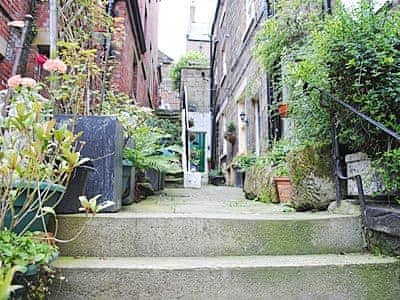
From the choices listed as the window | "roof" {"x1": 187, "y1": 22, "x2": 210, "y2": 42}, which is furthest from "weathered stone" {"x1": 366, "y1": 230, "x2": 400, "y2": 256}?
"roof" {"x1": 187, "y1": 22, "x2": 210, "y2": 42}

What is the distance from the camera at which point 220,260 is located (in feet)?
5.99

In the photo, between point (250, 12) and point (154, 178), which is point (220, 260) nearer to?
point (154, 178)

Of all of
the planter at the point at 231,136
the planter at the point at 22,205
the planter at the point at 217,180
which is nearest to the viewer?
the planter at the point at 22,205

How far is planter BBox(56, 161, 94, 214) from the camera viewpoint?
203cm

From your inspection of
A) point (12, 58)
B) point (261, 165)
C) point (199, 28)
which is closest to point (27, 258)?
point (261, 165)

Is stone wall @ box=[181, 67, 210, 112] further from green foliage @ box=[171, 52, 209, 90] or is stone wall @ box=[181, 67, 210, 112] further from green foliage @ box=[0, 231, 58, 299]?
green foliage @ box=[0, 231, 58, 299]

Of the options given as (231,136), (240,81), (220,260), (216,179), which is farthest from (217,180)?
(220,260)

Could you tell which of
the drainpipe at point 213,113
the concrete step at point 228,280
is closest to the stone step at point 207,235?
the concrete step at point 228,280

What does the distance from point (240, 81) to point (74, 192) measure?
5997 millimetres

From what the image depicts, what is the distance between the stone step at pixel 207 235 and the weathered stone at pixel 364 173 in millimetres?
211

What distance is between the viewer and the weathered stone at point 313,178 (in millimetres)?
2385

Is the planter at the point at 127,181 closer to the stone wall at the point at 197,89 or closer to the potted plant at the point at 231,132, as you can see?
the potted plant at the point at 231,132

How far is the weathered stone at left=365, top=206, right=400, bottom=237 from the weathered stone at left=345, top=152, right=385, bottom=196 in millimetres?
151

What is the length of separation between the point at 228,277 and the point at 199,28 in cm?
1937
